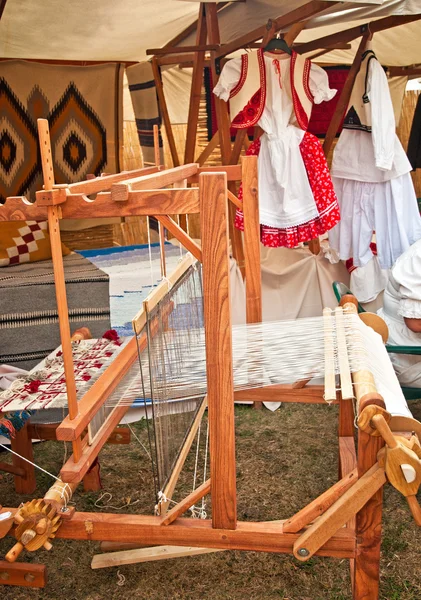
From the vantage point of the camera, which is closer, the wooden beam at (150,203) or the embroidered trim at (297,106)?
the wooden beam at (150,203)

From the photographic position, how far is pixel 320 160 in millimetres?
3303

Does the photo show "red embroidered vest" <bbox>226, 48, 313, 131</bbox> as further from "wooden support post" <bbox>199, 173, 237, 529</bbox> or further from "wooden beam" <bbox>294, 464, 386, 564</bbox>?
"wooden beam" <bbox>294, 464, 386, 564</bbox>

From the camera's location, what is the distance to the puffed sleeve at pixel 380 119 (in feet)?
10.9

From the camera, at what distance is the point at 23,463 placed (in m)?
2.59

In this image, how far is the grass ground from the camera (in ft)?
6.62

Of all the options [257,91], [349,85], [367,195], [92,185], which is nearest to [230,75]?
[257,91]

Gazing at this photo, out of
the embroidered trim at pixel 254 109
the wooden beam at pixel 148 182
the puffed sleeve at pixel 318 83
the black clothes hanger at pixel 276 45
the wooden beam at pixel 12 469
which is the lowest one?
the wooden beam at pixel 12 469

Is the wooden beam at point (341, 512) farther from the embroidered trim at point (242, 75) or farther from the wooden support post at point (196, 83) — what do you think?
the wooden support post at point (196, 83)

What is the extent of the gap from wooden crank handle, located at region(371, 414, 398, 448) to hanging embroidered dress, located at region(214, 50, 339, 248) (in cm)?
211

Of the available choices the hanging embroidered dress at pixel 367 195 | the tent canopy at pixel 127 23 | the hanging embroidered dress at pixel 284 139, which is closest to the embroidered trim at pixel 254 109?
the hanging embroidered dress at pixel 284 139

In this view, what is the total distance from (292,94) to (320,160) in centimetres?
38

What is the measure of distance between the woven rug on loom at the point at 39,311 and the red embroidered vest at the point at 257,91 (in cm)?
119

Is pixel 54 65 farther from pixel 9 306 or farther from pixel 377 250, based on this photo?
pixel 377 250

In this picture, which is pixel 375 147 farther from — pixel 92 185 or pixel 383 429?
pixel 383 429
